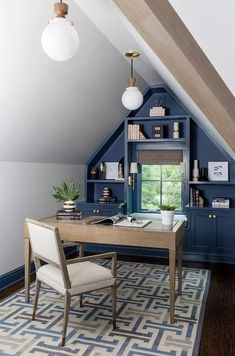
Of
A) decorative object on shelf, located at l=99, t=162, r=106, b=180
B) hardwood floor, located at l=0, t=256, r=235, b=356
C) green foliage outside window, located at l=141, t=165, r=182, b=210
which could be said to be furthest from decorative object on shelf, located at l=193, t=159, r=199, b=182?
decorative object on shelf, located at l=99, t=162, r=106, b=180

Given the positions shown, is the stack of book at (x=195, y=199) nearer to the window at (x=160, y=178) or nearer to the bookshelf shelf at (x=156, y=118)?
the window at (x=160, y=178)

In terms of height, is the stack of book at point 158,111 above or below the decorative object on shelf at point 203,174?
above

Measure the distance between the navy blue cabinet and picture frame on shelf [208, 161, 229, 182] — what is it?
555 mm

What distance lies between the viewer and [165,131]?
17.2 ft

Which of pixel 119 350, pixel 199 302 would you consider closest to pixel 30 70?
pixel 119 350

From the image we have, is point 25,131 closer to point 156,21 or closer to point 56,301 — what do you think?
Result: point 56,301

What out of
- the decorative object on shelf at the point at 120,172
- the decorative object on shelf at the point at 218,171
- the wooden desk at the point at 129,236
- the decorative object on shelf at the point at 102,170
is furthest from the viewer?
the decorative object on shelf at the point at 102,170

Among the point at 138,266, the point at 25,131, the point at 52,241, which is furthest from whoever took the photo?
the point at 138,266

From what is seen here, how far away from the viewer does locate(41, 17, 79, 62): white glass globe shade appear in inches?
74.4

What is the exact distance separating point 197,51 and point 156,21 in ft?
0.77

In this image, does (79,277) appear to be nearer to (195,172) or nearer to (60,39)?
(60,39)

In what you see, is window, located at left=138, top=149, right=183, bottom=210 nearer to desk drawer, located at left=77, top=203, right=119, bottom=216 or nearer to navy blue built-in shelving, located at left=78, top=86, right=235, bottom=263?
navy blue built-in shelving, located at left=78, top=86, right=235, bottom=263

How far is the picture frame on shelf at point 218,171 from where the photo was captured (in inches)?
195

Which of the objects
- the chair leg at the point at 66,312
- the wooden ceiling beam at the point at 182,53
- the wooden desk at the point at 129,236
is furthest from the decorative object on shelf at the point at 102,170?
the wooden ceiling beam at the point at 182,53
